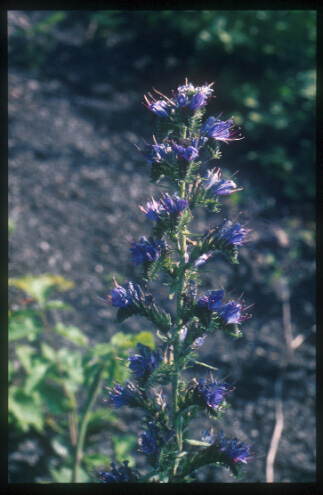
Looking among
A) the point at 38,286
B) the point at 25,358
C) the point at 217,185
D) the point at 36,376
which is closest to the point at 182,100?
the point at 217,185

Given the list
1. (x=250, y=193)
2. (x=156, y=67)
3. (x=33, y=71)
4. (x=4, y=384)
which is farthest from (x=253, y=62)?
(x=4, y=384)

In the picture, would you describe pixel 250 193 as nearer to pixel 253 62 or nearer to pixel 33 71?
pixel 253 62

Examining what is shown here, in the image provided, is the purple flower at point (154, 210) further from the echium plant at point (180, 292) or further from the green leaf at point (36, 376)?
the green leaf at point (36, 376)

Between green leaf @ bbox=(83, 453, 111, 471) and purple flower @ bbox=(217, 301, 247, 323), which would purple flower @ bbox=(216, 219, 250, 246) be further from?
green leaf @ bbox=(83, 453, 111, 471)

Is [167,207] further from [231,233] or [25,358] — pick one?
[25,358]

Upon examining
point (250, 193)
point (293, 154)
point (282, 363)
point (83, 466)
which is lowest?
point (83, 466)
